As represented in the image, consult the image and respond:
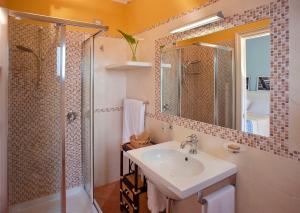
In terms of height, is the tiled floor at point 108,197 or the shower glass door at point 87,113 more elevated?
the shower glass door at point 87,113

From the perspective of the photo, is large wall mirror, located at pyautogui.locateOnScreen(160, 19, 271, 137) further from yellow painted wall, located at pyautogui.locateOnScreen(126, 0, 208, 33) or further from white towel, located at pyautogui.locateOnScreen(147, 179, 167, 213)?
white towel, located at pyautogui.locateOnScreen(147, 179, 167, 213)

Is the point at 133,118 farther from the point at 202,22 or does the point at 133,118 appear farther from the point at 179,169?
the point at 202,22

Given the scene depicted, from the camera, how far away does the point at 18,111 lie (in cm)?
189

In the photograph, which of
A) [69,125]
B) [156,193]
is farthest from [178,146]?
A: [69,125]

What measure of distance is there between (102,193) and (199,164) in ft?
5.59

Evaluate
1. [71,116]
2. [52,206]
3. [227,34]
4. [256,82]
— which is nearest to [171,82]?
[227,34]

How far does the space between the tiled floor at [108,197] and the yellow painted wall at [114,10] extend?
2186 millimetres

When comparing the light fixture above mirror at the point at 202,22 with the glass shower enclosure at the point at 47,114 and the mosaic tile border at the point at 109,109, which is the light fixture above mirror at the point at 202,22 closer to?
the glass shower enclosure at the point at 47,114

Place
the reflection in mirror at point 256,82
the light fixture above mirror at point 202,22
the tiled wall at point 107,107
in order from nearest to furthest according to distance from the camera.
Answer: the reflection in mirror at point 256,82
the light fixture above mirror at point 202,22
the tiled wall at point 107,107

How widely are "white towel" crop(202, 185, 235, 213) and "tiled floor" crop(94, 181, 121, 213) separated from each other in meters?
1.35

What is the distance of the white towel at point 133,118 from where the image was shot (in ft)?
7.36

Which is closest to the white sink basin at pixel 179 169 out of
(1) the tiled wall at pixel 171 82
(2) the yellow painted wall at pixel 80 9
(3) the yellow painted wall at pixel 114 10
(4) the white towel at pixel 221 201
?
(4) the white towel at pixel 221 201

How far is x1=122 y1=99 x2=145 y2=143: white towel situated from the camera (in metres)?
2.24

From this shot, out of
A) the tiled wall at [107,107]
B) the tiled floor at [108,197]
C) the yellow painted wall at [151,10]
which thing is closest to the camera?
the yellow painted wall at [151,10]
